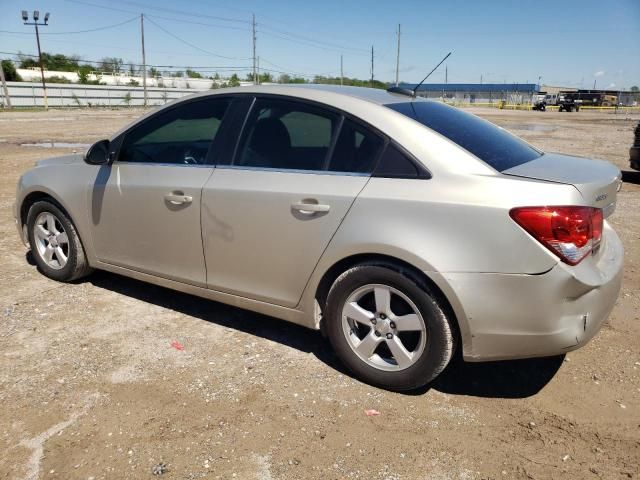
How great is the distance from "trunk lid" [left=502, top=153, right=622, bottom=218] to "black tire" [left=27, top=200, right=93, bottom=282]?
133 inches

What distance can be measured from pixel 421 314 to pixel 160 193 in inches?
77.2

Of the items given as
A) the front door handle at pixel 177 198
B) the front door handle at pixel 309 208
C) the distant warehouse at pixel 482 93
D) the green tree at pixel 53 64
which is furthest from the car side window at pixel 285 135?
the green tree at pixel 53 64

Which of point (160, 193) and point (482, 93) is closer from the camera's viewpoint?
point (160, 193)

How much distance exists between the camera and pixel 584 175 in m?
2.83

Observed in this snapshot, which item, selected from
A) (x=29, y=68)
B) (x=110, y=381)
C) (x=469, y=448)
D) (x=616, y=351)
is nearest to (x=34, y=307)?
(x=110, y=381)

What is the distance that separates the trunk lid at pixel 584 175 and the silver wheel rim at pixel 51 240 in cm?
360

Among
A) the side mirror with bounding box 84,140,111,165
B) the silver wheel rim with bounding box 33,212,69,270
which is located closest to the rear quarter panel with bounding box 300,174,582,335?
the side mirror with bounding box 84,140,111,165

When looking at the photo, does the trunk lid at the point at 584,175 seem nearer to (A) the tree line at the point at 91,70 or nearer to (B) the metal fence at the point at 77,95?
(B) the metal fence at the point at 77,95

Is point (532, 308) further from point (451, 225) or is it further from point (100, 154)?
point (100, 154)

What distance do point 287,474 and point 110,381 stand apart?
1.34 metres

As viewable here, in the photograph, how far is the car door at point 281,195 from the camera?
302 centimetres

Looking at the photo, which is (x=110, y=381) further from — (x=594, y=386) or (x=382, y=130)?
(x=594, y=386)

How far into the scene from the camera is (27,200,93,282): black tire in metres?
4.36

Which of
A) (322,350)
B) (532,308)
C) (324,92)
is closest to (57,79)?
(324,92)
